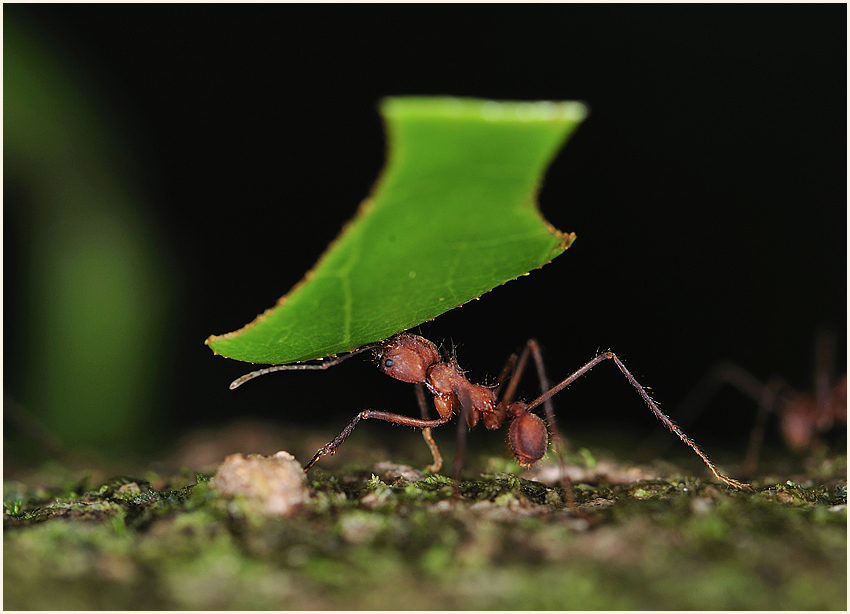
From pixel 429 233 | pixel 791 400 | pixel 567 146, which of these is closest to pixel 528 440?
pixel 429 233

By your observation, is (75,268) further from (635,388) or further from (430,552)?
(430,552)

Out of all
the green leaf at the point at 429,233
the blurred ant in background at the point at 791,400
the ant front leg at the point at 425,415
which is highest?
the green leaf at the point at 429,233

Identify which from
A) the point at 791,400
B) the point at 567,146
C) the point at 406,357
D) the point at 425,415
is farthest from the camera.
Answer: the point at 791,400

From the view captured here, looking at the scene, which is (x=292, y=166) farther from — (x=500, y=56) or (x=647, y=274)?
(x=647, y=274)

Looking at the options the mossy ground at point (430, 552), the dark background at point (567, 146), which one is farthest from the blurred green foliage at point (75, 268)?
the mossy ground at point (430, 552)

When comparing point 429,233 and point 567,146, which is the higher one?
point 567,146

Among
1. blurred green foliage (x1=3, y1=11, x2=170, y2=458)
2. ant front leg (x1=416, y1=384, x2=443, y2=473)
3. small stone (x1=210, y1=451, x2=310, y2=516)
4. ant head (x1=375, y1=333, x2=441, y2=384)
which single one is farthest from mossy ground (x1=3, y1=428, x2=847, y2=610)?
blurred green foliage (x1=3, y1=11, x2=170, y2=458)

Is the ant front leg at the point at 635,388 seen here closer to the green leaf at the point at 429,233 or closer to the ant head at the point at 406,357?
the ant head at the point at 406,357
